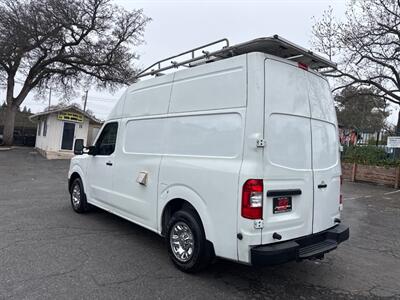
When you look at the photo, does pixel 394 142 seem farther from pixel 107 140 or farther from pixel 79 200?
pixel 79 200

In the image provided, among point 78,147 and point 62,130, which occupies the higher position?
point 62,130

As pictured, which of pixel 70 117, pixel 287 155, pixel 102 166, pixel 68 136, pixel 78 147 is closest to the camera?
pixel 287 155

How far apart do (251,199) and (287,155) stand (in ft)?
2.37

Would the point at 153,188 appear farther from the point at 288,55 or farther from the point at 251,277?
the point at 288,55

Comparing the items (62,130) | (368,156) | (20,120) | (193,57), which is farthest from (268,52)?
(20,120)

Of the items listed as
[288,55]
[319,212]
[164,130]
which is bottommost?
[319,212]

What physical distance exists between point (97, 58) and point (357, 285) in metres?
24.9

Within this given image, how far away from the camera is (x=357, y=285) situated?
396 cm

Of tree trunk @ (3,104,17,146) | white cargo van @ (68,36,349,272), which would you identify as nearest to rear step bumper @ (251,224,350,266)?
white cargo van @ (68,36,349,272)

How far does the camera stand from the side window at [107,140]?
5.79 meters

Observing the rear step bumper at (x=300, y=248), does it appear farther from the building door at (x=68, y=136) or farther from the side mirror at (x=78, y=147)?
the building door at (x=68, y=136)

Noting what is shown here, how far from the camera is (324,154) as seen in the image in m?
4.20

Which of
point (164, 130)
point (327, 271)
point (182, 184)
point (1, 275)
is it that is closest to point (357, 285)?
point (327, 271)

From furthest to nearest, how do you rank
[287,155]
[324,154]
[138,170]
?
[138,170] → [324,154] → [287,155]
